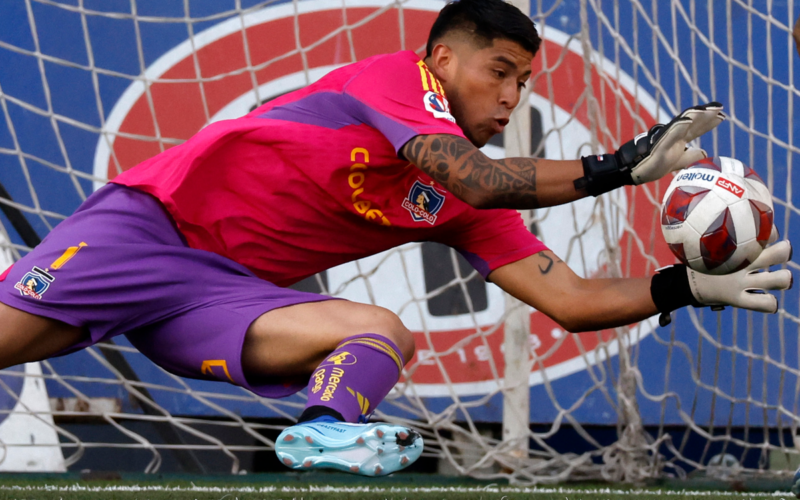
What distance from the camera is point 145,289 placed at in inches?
78.9

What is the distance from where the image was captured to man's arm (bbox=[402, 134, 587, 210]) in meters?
1.82

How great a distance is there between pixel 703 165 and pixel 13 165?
327 cm

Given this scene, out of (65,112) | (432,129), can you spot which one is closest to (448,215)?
(432,129)

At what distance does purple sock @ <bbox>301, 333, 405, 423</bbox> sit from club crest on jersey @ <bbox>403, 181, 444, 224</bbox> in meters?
0.49

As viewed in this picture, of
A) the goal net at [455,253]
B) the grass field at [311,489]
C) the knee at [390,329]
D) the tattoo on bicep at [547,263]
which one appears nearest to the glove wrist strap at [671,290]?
the tattoo on bicep at [547,263]

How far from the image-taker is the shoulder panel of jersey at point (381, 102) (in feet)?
6.27

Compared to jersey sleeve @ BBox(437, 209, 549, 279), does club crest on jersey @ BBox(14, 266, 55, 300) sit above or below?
above

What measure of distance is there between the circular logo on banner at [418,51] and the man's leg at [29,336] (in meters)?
1.80

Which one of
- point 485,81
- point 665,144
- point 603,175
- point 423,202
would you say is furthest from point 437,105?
point 665,144

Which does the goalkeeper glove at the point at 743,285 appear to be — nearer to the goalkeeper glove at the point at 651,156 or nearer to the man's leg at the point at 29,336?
the goalkeeper glove at the point at 651,156

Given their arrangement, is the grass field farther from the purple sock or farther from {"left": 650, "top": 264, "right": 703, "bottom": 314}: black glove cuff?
the purple sock

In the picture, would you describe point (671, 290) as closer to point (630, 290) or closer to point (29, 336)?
point (630, 290)

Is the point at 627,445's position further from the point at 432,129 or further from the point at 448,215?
the point at 432,129

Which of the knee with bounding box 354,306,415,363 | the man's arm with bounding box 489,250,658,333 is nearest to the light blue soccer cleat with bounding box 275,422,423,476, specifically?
the knee with bounding box 354,306,415,363
